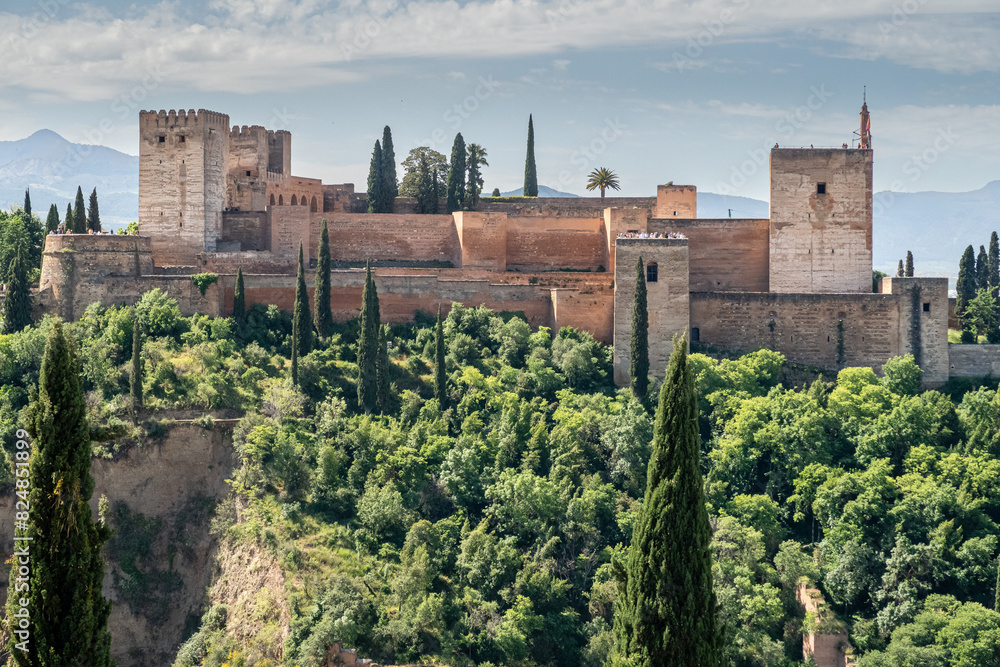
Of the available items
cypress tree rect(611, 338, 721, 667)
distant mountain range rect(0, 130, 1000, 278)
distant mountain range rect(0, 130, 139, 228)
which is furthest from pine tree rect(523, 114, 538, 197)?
distant mountain range rect(0, 130, 139, 228)

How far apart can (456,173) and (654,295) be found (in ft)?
34.0

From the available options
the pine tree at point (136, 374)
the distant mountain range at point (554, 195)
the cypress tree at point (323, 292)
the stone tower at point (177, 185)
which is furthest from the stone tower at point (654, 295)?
the distant mountain range at point (554, 195)

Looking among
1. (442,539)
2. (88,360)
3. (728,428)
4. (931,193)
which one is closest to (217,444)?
(88,360)

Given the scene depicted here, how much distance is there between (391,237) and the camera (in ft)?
129

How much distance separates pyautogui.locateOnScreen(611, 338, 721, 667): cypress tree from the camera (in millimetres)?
16844

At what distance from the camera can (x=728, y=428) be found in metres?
31.3

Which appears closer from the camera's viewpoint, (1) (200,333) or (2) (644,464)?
(2) (644,464)

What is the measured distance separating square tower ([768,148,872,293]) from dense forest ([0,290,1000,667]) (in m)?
3.70

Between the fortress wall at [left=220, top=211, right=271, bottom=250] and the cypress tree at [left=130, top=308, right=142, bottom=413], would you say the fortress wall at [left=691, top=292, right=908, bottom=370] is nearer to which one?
the fortress wall at [left=220, top=211, right=271, bottom=250]

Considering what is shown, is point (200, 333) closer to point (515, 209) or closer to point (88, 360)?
point (88, 360)

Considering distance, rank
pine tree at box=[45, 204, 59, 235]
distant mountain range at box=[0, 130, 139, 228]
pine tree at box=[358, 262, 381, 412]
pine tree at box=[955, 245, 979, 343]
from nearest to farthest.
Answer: pine tree at box=[358, 262, 381, 412], pine tree at box=[955, 245, 979, 343], pine tree at box=[45, 204, 59, 235], distant mountain range at box=[0, 130, 139, 228]

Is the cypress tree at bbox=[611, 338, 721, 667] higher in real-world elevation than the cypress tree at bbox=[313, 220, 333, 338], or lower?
lower

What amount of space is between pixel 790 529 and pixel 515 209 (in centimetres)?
1631

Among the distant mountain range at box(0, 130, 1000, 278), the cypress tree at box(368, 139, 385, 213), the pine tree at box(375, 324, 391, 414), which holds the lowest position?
the pine tree at box(375, 324, 391, 414)
